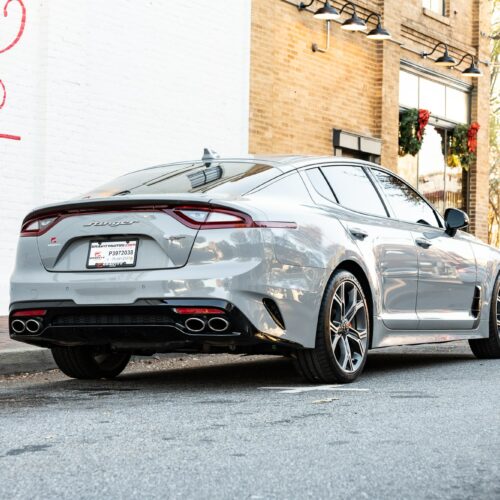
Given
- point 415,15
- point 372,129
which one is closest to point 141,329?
point 372,129

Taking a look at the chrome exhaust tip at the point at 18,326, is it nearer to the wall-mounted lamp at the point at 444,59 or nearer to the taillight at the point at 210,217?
the taillight at the point at 210,217

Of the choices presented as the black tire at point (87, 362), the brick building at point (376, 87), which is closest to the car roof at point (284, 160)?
the black tire at point (87, 362)

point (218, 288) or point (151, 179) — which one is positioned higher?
point (151, 179)

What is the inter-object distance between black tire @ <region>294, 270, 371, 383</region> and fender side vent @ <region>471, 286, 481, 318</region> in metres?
1.86

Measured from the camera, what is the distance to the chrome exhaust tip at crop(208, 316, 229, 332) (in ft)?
20.4

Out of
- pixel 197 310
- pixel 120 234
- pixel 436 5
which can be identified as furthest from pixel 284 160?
pixel 436 5

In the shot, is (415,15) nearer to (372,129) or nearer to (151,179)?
(372,129)

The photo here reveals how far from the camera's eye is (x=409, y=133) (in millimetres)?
20844

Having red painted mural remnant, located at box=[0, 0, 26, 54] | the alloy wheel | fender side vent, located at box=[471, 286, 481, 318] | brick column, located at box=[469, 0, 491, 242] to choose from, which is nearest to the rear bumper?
the alloy wheel

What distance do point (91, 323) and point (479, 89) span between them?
1843 centimetres

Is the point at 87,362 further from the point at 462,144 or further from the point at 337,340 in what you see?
the point at 462,144

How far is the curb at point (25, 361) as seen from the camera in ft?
26.2

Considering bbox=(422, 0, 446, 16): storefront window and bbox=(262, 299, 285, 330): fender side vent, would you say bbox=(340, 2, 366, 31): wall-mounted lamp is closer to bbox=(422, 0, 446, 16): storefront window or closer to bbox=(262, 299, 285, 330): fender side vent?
bbox=(422, 0, 446, 16): storefront window

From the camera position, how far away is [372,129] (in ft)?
65.6
